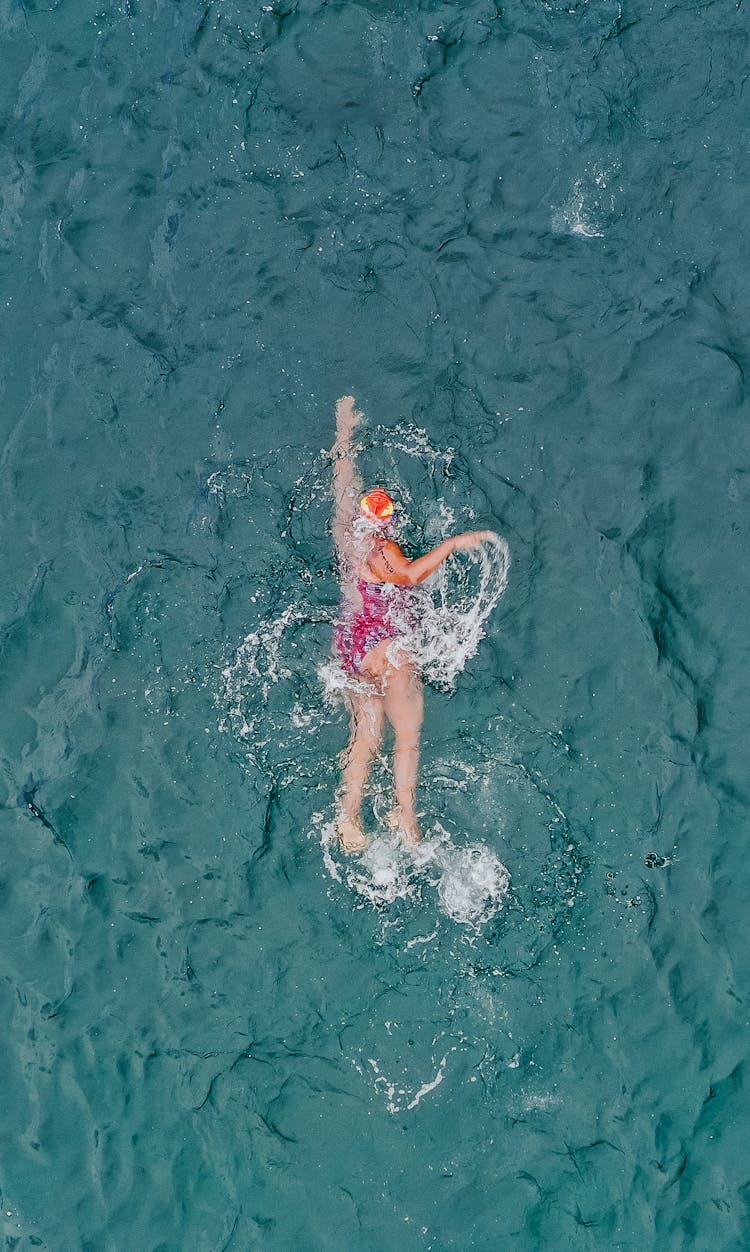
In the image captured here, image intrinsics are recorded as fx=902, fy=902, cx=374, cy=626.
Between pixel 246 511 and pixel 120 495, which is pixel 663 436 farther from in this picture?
pixel 120 495

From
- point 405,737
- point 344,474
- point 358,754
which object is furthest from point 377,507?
point 358,754

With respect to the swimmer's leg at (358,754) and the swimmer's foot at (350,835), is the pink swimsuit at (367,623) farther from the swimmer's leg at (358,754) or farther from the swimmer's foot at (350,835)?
the swimmer's foot at (350,835)

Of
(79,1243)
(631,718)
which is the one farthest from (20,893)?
(631,718)

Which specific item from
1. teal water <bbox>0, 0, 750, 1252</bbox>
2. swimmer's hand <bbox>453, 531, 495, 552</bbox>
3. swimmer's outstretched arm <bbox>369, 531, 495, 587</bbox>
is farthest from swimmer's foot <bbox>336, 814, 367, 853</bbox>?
swimmer's hand <bbox>453, 531, 495, 552</bbox>

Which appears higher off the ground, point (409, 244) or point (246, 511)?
point (409, 244)

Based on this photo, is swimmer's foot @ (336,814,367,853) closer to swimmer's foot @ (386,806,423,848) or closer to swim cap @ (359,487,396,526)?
swimmer's foot @ (386,806,423,848)

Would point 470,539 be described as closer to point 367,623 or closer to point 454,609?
point 454,609

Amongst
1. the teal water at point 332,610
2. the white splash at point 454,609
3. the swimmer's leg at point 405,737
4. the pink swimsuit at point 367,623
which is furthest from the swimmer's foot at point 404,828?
the pink swimsuit at point 367,623
